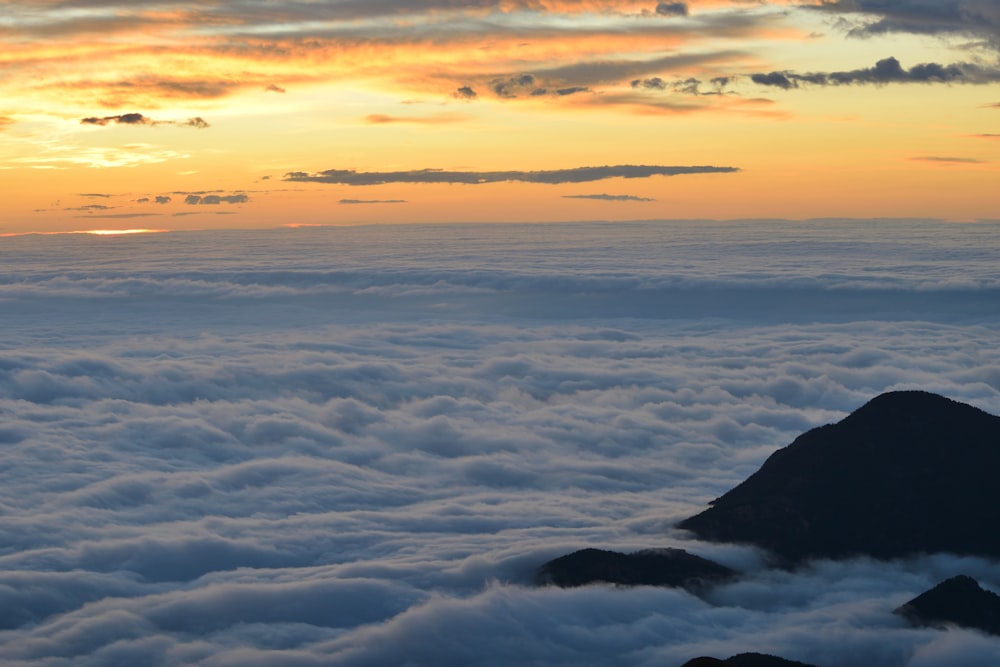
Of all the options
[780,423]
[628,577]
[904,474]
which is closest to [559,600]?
[628,577]

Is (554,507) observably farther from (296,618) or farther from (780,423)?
(780,423)

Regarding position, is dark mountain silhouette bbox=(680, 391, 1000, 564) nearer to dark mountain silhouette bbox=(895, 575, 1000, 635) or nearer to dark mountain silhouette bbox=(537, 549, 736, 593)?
dark mountain silhouette bbox=(537, 549, 736, 593)

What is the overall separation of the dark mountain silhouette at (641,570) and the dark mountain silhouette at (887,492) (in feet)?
14.0

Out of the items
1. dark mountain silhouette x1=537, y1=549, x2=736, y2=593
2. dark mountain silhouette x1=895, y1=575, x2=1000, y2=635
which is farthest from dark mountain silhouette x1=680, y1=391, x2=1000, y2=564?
dark mountain silhouette x1=895, y1=575, x2=1000, y2=635

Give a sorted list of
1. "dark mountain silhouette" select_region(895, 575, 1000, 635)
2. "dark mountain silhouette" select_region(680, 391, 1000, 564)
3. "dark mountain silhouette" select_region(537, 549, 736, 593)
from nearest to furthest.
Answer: "dark mountain silhouette" select_region(895, 575, 1000, 635)
"dark mountain silhouette" select_region(680, 391, 1000, 564)
"dark mountain silhouette" select_region(537, 549, 736, 593)

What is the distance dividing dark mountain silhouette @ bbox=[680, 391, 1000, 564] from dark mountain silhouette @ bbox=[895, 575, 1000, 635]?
10.9 meters

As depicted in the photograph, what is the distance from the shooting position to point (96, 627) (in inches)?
3674

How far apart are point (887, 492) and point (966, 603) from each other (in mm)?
15600

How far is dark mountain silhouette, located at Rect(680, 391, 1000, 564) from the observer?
9125 cm

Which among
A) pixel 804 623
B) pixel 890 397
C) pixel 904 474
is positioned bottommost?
pixel 804 623

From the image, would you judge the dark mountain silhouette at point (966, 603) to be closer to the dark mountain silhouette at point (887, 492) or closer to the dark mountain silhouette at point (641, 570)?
the dark mountain silhouette at point (887, 492)

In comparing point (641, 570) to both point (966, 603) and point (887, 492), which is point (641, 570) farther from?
point (966, 603)

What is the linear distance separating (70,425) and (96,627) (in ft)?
336

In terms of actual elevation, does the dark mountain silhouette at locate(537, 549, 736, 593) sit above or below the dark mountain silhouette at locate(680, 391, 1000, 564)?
below
